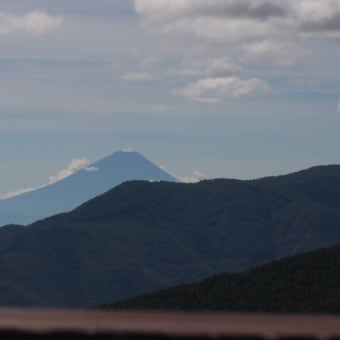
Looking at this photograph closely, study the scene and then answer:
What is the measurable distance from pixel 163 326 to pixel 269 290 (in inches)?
3740

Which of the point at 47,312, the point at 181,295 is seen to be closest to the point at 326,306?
the point at 181,295

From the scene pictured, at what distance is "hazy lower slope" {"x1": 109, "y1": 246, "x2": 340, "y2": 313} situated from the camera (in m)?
91.4

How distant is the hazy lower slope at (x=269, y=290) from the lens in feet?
300

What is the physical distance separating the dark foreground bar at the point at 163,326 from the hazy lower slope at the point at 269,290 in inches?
3188

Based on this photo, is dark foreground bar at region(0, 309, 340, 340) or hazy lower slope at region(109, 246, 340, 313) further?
hazy lower slope at region(109, 246, 340, 313)

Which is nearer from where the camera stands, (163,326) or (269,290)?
(163,326)

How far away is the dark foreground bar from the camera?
16.7 feet

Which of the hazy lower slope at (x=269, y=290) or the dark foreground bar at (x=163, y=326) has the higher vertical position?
the dark foreground bar at (x=163, y=326)

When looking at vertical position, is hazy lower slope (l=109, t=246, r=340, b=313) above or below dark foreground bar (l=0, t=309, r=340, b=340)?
below

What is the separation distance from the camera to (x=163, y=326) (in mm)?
5293

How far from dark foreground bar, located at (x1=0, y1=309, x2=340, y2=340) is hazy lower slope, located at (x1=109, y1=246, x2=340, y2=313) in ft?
266

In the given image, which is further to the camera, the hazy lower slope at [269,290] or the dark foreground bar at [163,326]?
the hazy lower slope at [269,290]

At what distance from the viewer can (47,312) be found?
579 centimetres

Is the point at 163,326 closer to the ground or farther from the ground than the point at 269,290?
farther from the ground
